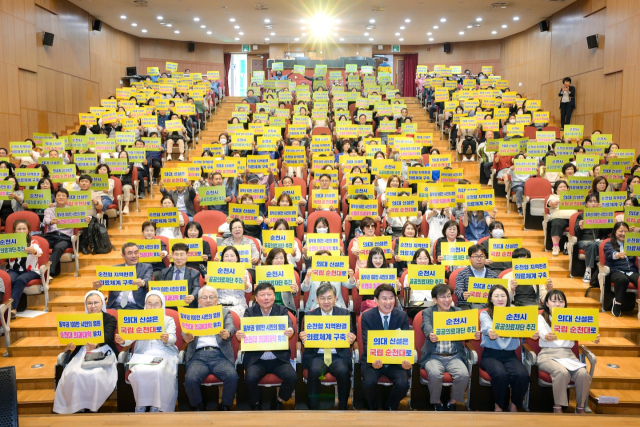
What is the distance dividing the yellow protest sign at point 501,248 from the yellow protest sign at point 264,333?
2203mm

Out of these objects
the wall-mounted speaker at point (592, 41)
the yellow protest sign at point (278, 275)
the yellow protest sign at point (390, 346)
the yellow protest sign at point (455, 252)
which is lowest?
the yellow protest sign at point (390, 346)

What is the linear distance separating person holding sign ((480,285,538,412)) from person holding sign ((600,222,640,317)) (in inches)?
71.0

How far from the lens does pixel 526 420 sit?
3111mm

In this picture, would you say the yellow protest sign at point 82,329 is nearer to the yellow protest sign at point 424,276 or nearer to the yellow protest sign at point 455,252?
the yellow protest sign at point 424,276

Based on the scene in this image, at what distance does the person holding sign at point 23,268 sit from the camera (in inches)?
203

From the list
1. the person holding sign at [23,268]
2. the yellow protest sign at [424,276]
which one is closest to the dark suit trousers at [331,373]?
the yellow protest sign at [424,276]

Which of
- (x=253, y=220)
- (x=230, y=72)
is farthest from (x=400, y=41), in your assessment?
(x=253, y=220)

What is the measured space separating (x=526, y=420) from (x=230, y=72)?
22291 mm

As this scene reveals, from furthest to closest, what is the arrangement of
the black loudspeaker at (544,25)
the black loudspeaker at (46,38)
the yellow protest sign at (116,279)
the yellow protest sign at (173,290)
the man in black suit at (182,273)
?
the black loudspeaker at (544,25)
the black loudspeaker at (46,38)
the man in black suit at (182,273)
the yellow protest sign at (116,279)
the yellow protest sign at (173,290)

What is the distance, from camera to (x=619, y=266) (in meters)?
5.17

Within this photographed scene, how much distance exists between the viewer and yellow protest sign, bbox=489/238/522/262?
4.94 meters

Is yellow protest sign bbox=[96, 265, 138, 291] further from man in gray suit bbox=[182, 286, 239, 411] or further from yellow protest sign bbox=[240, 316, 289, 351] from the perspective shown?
yellow protest sign bbox=[240, 316, 289, 351]

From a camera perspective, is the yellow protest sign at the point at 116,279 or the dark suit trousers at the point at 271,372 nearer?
the dark suit trousers at the point at 271,372

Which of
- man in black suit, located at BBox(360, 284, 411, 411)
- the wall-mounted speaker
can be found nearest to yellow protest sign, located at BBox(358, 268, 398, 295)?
man in black suit, located at BBox(360, 284, 411, 411)
